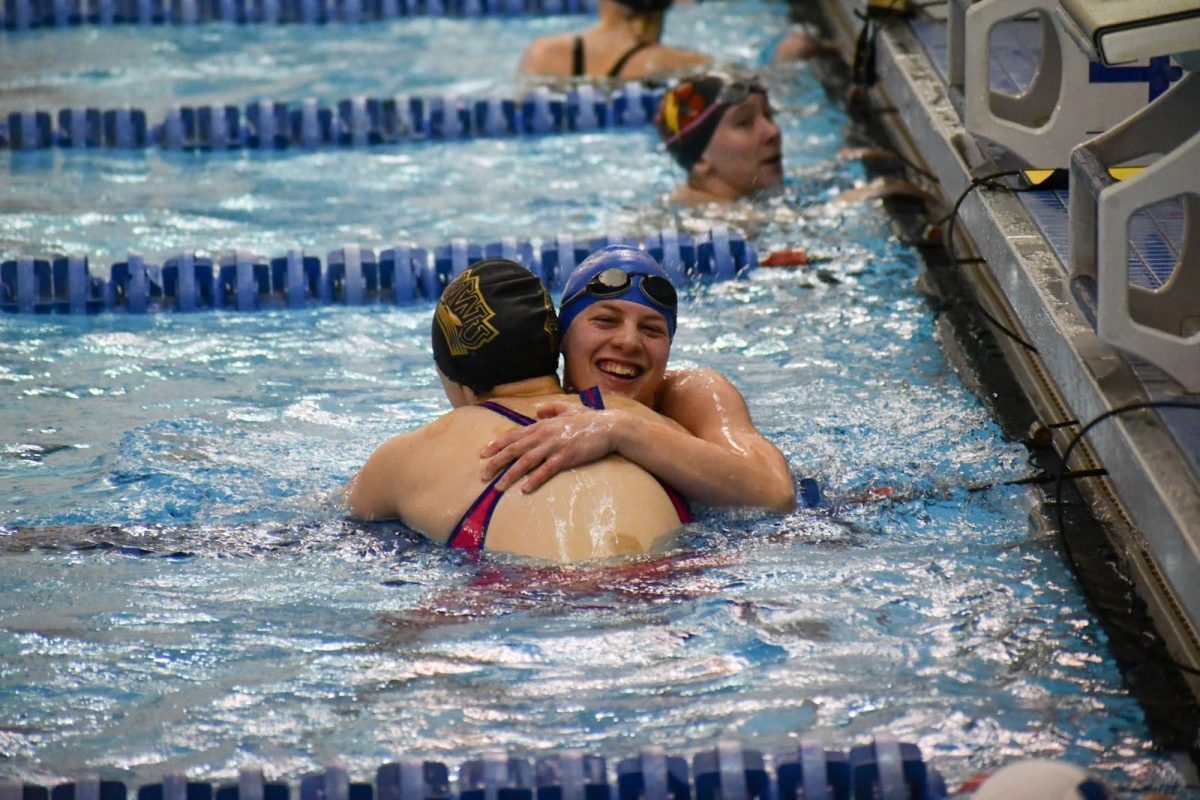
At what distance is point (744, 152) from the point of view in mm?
6398

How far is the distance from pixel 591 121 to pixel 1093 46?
14.6ft

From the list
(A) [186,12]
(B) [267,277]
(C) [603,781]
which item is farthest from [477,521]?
(A) [186,12]

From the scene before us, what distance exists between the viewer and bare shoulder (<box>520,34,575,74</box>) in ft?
26.5

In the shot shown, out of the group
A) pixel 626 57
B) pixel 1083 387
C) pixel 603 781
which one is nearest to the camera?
pixel 603 781

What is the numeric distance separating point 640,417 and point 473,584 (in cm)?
54

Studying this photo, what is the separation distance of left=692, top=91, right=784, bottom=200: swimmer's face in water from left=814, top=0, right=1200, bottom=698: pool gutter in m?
0.55

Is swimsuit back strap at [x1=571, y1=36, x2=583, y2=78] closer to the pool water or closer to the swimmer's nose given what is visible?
the pool water

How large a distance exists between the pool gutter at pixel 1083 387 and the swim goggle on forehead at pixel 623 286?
935 mm

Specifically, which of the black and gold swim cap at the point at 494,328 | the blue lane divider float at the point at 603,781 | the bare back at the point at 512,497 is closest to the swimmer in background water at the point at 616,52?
the black and gold swim cap at the point at 494,328

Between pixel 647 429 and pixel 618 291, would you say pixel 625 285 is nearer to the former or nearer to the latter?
pixel 618 291

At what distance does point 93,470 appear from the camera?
4.50 meters

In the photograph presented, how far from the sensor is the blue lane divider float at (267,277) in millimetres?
5762

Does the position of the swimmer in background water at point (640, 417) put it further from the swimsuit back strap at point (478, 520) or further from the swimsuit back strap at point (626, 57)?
the swimsuit back strap at point (626, 57)

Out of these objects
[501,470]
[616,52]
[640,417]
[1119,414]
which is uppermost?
[616,52]
